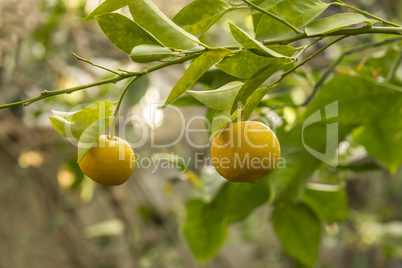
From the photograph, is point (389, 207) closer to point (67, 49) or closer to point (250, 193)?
point (67, 49)

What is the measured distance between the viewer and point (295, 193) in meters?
0.66

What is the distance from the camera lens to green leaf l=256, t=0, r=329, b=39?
0.39 m

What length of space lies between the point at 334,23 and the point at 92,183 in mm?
1545

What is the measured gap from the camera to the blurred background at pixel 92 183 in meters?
1.54

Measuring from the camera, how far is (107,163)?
1.26ft

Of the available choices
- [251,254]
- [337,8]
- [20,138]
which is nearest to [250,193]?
[20,138]

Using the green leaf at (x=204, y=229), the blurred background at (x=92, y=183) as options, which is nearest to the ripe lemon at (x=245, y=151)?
the green leaf at (x=204, y=229)

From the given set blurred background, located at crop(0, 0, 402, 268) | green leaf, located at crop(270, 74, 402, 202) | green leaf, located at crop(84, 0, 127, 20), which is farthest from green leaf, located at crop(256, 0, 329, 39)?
blurred background, located at crop(0, 0, 402, 268)

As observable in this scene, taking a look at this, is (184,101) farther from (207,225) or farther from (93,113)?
(93,113)

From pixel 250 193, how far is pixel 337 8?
1.67 m

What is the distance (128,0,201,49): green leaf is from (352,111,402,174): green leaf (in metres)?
0.45

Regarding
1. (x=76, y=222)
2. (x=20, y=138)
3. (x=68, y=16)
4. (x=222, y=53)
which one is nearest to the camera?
(x=222, y=53)

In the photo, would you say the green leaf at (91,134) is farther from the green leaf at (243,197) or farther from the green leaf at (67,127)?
the green leaf at (243,197)

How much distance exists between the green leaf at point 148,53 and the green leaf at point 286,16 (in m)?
0.09
